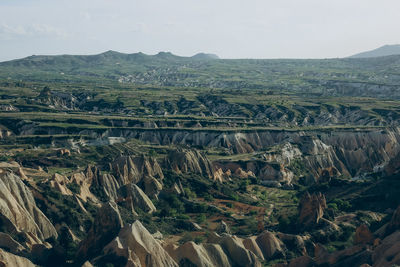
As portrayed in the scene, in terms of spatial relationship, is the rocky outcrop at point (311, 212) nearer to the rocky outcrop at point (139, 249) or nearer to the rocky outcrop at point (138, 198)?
the rocky outcrop at point (138, 198)

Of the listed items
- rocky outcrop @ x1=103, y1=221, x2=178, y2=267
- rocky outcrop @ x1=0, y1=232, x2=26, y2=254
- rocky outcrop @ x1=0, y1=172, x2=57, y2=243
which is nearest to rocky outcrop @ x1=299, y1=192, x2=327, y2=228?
rocky outcrop @ x1=103, y1=221, x2=178, y2=267

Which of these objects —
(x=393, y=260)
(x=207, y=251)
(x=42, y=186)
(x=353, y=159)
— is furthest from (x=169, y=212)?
(x=353, y=159)

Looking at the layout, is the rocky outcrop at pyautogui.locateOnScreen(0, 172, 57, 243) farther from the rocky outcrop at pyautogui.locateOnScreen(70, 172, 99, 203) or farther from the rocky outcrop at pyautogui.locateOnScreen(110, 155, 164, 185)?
the rocky outcrop at pyautogui.locateOnScreen(110, 155, 164, 185)

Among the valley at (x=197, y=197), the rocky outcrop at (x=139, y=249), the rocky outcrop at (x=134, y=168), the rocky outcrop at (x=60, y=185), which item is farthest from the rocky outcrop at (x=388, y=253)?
the rocky outcrop at (x=134, y=168)

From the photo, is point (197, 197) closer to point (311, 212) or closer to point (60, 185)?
point (60, 185)

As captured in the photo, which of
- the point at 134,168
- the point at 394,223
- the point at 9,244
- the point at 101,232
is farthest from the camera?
the point at 134,168

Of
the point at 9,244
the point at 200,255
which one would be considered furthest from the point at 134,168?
the point at 200,255
